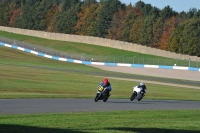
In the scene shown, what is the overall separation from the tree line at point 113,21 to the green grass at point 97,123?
9152 cm

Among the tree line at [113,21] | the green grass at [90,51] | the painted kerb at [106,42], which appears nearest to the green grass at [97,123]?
the green grass at [90,51]

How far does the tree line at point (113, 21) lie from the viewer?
115250 mm

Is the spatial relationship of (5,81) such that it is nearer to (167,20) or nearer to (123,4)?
(167,20)

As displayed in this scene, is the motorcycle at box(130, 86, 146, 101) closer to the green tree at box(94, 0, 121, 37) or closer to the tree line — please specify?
the tree line

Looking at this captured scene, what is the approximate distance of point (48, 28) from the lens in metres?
164

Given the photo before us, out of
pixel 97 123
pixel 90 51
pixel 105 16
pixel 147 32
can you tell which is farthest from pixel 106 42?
pixel 97 123

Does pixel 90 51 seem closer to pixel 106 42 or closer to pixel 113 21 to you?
pixel 106 42

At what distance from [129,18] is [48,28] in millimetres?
29502

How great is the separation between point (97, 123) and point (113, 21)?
130129 mm

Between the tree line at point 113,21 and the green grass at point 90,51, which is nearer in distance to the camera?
the green grass at point 90,51

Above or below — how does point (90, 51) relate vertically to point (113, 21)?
below

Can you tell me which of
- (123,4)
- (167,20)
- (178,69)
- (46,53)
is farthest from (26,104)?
(123,4)

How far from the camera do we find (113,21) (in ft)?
480

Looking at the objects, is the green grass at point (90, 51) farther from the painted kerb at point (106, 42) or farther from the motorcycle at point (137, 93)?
the motorcycle at point (137, 93)
